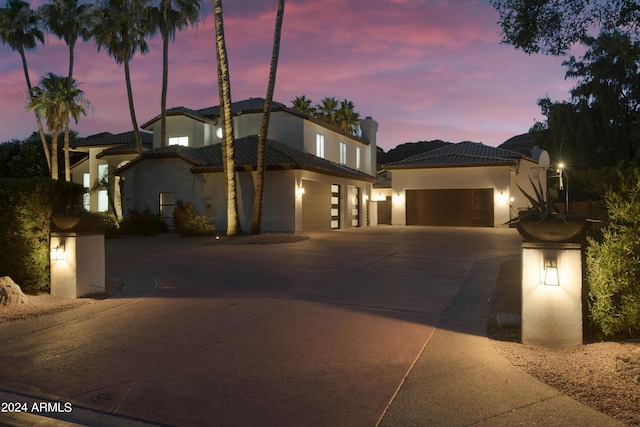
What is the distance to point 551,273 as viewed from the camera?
5.36 meters

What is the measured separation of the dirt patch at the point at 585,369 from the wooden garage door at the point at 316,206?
18.9 meters

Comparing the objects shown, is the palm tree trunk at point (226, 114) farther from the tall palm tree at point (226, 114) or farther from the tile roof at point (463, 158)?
the tile roof at point (463, 158)

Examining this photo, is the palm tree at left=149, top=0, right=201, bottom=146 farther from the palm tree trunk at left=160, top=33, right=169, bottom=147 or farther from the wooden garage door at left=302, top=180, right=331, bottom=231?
the wooden garage door at left=302, top=180, right=331, bottom=231

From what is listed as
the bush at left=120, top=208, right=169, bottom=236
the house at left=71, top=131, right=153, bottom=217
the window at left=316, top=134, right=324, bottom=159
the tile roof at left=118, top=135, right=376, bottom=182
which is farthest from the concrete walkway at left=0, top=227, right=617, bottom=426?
the house at left=71, top=131, right=153, bottom=217

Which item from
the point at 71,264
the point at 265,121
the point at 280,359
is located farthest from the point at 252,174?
the point at 280,359

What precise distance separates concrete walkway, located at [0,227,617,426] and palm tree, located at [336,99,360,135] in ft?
111

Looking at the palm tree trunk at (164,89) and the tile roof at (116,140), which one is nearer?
the palm tree trunk at (164,89)

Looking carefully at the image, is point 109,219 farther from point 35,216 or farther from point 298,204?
point 35,216

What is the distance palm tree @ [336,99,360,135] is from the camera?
4253 cm

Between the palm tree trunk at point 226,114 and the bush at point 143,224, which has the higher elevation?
the palm tree trunk at point 226,114

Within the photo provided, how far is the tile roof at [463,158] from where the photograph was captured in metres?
31.3

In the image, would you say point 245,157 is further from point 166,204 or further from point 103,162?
point 103,162

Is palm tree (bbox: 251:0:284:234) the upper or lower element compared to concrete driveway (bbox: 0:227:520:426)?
upper

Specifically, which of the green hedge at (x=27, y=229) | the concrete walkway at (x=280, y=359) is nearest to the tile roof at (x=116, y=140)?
the green hedge at (x=27, y=229)
